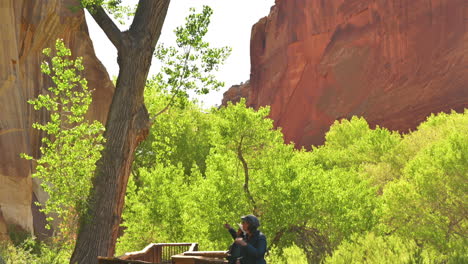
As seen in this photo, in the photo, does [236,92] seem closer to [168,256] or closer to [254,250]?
[168,256]

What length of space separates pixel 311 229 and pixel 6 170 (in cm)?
1231

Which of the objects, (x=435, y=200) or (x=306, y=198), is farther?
(x=435, y=200)

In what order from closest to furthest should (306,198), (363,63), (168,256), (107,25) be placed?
(107,25) → (168,256) → (306,198) → (363,63)

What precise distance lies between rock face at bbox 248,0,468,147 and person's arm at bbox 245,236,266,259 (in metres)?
51.7

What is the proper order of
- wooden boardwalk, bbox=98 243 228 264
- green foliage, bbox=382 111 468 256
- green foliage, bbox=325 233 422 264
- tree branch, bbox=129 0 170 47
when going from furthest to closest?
green foliage, bbox=382 111 468 256
tree branch, bbox=129 0 170 47
green foliage, bbox=325 233 422 264
wooden boardwalk, bbox=98 243 228 264

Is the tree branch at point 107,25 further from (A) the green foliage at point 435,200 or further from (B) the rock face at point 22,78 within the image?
(A) the green foliage at point 435,200

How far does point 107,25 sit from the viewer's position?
12680 mm

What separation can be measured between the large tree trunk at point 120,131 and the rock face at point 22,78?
9795 mm

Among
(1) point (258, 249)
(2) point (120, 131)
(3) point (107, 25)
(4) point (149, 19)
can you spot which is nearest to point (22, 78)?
(3) point (107, 25)

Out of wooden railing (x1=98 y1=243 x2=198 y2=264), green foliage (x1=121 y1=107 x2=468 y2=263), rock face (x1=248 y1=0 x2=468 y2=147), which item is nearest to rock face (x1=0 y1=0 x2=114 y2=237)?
green foliage (x1=121 y1=107 x2=468 y2=263)

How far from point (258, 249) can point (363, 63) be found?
59.9 m

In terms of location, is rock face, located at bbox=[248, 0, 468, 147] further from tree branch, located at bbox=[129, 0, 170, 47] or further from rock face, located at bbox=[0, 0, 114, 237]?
tree branch, located at bbox=[129, 0, 170, 47]

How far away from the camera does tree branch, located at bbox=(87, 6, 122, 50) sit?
12375 mm

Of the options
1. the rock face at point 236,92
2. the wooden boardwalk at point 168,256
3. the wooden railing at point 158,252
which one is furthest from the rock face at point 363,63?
the wooden boardwalk at point 168,256
